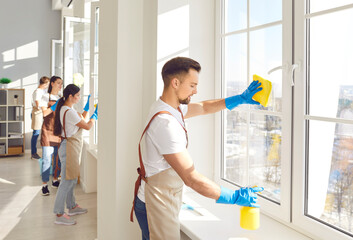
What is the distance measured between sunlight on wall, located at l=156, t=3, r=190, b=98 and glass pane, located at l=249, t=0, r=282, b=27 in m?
0.47

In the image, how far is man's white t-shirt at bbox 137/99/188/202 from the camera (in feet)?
4.86

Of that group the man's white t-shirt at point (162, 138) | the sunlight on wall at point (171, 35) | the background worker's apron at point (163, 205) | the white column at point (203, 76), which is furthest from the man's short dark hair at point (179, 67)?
the white column at point (203, 76)

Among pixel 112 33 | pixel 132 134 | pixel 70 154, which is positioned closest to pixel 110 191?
pixel 132 134

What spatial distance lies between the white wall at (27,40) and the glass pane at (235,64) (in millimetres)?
7222

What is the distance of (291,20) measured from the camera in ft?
5.50

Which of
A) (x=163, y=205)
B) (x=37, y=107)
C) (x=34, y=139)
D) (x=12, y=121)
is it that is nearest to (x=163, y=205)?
(x=163, y=205)

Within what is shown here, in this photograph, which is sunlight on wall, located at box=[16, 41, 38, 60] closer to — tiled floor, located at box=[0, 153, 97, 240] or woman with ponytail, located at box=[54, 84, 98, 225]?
tiled floor, located at box=[0, 153, 97, 240]

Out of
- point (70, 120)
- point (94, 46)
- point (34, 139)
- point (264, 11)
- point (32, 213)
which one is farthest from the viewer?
point (34, 139)

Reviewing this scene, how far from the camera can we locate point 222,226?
5.97 ft

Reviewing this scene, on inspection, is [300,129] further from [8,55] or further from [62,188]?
[8,55]

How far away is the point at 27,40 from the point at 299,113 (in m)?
8.17

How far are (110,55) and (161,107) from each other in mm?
943

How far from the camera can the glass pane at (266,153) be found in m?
1.84

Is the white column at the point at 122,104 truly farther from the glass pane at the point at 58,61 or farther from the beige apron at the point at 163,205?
the glass pane at the point at 58,61
